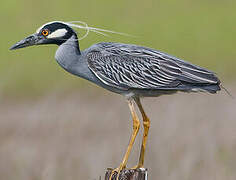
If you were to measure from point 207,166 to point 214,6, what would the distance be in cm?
1419

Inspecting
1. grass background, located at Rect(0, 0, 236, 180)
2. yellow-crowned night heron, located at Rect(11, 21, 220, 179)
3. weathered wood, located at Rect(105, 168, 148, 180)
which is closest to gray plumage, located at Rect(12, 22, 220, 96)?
yellow-crowned night heron, located at Rect(11, 21, 220, 179)

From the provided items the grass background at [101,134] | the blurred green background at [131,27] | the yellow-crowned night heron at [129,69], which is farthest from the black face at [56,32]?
the blurred green background at [131,27]

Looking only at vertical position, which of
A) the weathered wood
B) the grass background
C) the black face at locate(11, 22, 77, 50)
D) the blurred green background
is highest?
the blurred green background

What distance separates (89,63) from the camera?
587 cm

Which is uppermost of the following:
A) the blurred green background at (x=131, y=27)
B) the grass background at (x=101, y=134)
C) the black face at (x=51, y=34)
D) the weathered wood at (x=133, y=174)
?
the blurred green background at (x=131, y=27)

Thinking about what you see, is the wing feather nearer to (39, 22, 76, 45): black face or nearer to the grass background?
(39, 22, 76, 45): black face

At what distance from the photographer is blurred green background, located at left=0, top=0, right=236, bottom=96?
44.0ft

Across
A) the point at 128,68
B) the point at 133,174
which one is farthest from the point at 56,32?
the point at 133,174

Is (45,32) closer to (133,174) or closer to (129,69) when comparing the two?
(129,69)

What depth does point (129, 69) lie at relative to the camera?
592 cm

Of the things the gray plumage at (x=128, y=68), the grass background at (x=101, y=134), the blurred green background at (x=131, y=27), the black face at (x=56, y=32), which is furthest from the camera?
the blurred green background at (x=131, y=27)

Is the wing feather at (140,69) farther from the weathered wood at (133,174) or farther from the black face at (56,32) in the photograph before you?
the weathered wood at (133,174)

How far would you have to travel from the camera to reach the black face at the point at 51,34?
5941mm

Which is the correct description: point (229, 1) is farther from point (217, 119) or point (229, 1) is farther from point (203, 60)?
point (217, 119)
